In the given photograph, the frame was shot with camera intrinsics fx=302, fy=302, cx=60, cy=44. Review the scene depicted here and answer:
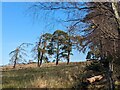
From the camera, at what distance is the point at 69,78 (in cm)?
2089

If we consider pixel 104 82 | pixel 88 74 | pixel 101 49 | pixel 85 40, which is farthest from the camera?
pixel 88 74

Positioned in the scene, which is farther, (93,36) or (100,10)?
(93,36)

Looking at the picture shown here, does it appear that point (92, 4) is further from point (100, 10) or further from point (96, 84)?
point (96, 84)

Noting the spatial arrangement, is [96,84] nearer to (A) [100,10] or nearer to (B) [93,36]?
(B) [93,36]

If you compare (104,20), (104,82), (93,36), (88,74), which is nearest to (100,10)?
(104,20)

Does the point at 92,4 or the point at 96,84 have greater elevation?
the point at 92,4

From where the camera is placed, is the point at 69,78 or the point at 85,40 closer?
the point at 85,40

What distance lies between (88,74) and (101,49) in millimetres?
7653

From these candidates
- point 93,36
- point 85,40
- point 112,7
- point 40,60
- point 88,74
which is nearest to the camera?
point 112,7

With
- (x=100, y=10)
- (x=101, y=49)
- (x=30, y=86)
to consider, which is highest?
(x=100, y=10)

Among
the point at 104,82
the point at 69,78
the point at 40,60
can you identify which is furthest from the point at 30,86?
the point at 40,60

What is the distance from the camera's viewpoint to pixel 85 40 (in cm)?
1213

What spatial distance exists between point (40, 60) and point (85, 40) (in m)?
31.5

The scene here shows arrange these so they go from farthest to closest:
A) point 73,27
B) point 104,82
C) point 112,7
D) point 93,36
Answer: point 104,82, point 93,36, point 73,27, point 112,7
